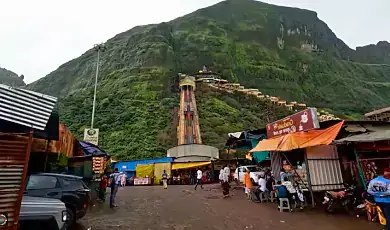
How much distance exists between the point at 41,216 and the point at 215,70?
248ft

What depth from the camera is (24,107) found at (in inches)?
192

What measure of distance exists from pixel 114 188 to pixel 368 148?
10099 millimetres

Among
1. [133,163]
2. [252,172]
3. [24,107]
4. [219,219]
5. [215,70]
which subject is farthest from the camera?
[215,70]

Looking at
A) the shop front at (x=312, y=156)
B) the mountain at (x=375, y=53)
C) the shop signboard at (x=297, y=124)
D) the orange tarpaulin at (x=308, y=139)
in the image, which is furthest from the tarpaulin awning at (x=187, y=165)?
the mountain at (x=375, y=53)

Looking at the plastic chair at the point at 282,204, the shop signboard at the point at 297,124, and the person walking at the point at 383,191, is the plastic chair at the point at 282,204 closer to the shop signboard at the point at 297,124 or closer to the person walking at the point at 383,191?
the shop signboard at the point at 297,124

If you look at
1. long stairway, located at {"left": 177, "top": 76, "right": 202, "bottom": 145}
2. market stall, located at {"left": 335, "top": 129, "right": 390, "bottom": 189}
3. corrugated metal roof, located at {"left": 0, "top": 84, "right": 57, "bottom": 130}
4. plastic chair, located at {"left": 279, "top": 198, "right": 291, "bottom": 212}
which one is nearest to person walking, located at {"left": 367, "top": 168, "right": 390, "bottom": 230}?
market stall, located at {"left": 335, "top": 129, "right": 390, "bottom": 189}

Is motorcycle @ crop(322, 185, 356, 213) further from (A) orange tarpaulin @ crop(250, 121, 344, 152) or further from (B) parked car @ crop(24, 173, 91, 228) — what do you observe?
(B) parked car @ crop(24, 173, 91, 228)

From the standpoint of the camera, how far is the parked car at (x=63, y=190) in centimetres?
739

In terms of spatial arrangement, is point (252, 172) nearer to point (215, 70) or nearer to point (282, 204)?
point (282, 204)

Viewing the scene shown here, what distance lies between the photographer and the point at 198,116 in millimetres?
45875

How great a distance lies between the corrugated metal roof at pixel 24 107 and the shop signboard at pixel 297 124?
28.9ft

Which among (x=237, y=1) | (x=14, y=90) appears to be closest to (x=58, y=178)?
(x=14, y=90)

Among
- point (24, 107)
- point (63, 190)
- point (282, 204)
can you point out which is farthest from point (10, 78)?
point (24, 107)

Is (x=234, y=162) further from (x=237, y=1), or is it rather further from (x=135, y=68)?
(x=237, y=1)
